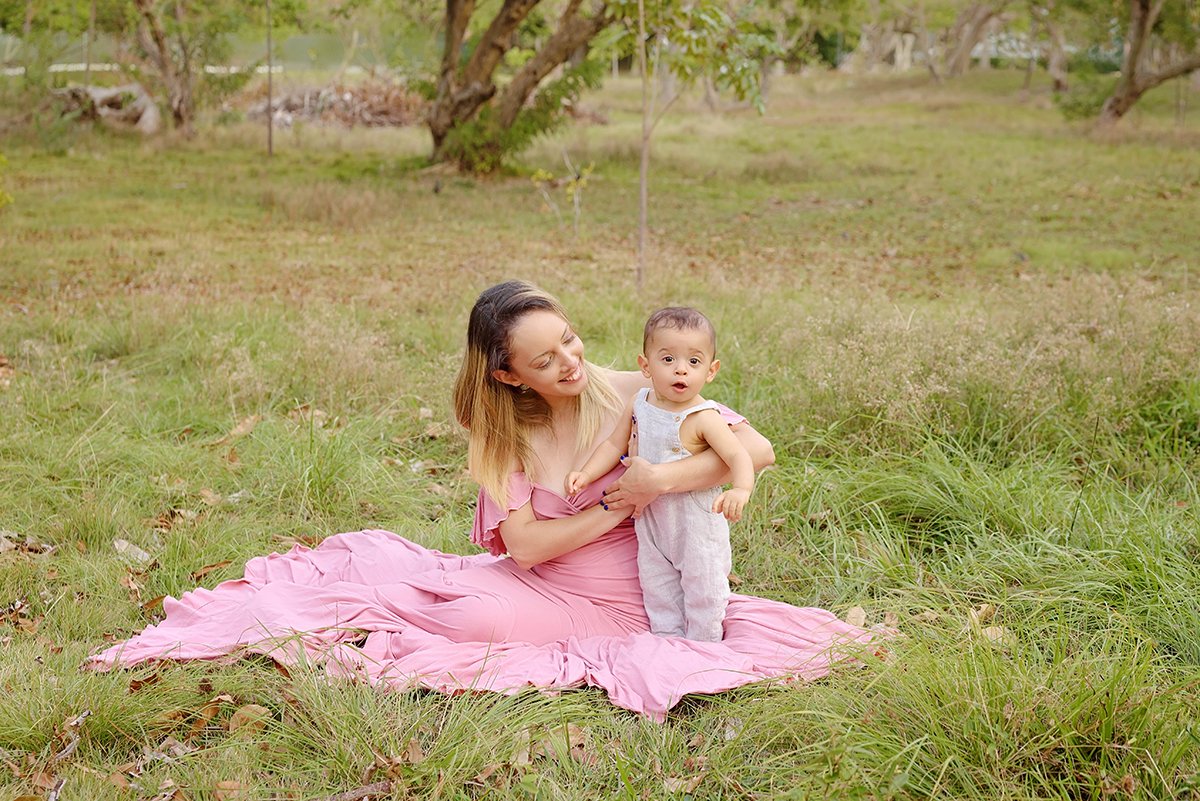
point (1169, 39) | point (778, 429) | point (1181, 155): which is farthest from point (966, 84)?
point (778, 429)

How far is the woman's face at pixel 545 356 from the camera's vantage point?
317cm

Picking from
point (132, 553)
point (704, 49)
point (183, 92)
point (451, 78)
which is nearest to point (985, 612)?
point (132, 553)

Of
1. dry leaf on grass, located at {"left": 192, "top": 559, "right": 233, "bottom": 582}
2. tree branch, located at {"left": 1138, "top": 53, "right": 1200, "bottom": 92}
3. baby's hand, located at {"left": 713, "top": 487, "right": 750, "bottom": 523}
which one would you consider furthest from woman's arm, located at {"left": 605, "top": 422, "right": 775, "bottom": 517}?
tree branch, located at {"left": 1138, "top": 53, "right": 1200, "bottom": 92}

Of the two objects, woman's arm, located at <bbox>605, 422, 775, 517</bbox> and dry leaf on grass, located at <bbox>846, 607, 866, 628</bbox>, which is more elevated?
woman's arm, located at <bbox>605, 422, 775, 517</bbox>

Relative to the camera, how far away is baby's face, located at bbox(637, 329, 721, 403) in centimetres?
304

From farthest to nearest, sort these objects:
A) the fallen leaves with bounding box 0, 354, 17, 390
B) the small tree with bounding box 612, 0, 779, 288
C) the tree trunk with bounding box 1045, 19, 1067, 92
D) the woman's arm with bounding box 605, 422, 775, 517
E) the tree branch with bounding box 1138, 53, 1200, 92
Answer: the tree trunk with bounding box 1045, 19, 1067, 92
the tree branch with bounding box 1138, 53, 1200, 92
the small tree with bounding box 612, 0, 779, 288
the fallen leaves with bounding box 0, 354, 17, 390
the woman's arm with bounding box 605, 422, 775, 517

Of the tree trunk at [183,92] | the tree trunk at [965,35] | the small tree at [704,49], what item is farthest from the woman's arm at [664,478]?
the tree trunk at [965,35]

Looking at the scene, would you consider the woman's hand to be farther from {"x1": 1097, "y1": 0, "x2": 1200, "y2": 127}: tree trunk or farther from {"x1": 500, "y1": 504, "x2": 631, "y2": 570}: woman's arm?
{"x1": 1097, "y1": 0, "x2": 1200, "y2": 127}: tree trunk

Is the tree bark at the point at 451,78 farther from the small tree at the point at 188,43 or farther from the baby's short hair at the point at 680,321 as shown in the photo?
the baby's short hair at the point at 680,321

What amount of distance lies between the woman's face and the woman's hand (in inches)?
11.7

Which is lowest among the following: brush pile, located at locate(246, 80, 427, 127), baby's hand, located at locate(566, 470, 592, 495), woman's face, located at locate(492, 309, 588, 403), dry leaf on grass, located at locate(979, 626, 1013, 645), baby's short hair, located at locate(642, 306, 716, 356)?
brush pile, located at locate(246, 80, 427, 127)

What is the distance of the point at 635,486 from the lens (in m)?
3.17

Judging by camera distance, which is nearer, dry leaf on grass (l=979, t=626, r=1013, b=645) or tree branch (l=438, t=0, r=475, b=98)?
dry leaf on grass (l=979, t=626, r=1013, b=645)

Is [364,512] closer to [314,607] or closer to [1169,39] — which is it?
[314,607]
